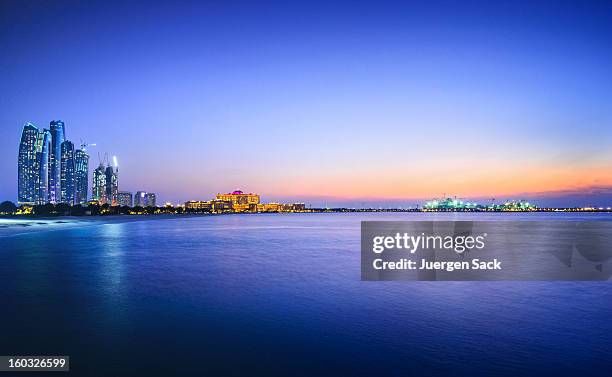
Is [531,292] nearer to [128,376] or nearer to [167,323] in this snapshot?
[167,323]

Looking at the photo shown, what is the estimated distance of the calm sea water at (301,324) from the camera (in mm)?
9250

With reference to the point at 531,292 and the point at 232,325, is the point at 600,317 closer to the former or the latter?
the point at 531,292

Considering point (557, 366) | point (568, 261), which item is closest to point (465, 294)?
point (557, 366)

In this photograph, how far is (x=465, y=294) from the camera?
682 inches

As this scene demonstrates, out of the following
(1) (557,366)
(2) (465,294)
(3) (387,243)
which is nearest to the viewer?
(1) (557,366)

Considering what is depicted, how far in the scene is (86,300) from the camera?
15.6 meters

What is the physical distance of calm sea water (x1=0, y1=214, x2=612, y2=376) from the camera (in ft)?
30.3

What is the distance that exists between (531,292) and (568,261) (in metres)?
14.6

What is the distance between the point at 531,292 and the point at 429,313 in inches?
264

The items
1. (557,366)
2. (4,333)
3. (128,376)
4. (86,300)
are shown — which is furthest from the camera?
(86,300)

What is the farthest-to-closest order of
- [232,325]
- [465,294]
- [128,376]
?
[465,294], [232,325], [128,376]

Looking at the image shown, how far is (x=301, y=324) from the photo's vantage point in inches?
499

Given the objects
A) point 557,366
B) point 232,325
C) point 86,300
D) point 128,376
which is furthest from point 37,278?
point 557,366

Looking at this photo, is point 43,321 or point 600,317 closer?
point 43,321
